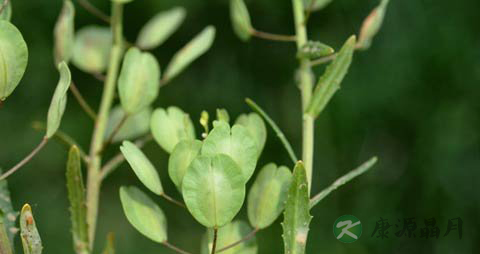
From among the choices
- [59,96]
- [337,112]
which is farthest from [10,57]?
[337,112]

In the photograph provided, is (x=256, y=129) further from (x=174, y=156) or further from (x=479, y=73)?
(x=479, y=73)

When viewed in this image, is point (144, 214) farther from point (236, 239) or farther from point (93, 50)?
point (93, 50)

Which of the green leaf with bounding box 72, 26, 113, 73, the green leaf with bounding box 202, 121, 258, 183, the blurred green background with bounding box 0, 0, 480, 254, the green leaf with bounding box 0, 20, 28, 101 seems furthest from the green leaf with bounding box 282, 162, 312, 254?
the blurred green background with bounding box 0, 0, 480, 254

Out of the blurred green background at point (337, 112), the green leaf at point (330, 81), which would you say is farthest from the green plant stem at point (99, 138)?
the blurred green background at point (337, 112)

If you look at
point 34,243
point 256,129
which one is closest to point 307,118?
point 256,129

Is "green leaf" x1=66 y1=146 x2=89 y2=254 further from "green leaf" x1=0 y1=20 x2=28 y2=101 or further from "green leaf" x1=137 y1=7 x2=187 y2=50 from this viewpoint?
"green leaf" x1=137 y1=7 x2=187 y2=50
